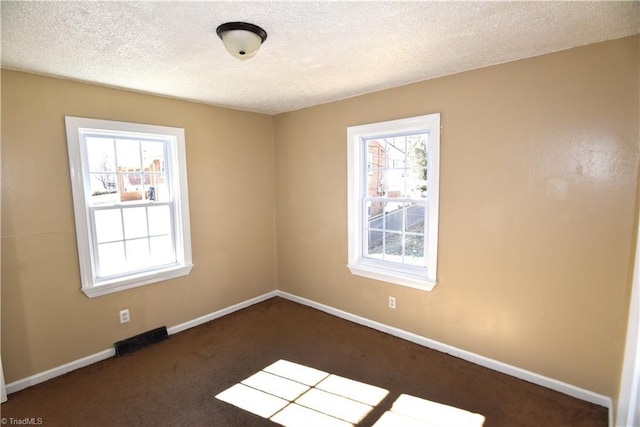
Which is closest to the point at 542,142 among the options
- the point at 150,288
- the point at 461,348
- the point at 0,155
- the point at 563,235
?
the point at 563,235

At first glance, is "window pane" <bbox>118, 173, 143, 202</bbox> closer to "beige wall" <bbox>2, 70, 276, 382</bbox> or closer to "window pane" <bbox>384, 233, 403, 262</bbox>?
"beige wall" <bbox>2, 70, 276, 382</bbox>

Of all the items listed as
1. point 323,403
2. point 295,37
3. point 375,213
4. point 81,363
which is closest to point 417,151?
point 375,213

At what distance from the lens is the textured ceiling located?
1.56 m

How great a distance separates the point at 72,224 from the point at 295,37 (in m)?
2.39

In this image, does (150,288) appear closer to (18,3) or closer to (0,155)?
(0,155)

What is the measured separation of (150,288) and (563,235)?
3627mm

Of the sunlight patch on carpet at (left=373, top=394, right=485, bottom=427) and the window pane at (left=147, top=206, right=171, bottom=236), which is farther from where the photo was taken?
the window pane at (left=147, top=206, right=171, bottom=236)

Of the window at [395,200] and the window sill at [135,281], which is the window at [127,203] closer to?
the window sill at [135,281]

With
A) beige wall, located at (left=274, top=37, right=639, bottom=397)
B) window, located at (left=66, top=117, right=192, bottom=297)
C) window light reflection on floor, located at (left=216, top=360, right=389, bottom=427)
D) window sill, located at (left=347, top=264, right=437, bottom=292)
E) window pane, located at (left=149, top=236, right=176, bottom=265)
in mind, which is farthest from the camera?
window pane, located at (left=149, top=236, right=176, bottom=265)

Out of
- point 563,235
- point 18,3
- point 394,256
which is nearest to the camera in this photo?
point 18,3

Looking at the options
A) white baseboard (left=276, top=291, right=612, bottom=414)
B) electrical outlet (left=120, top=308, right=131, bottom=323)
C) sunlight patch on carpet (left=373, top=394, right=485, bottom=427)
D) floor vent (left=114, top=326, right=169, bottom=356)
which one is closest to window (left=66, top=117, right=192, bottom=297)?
electrical outlet (left=120, top=308, right=131, bottom=323)

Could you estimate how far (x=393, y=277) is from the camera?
10.2ft

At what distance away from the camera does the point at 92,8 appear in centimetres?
151

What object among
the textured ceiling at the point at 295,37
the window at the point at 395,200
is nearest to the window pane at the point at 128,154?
the textured ceiling at the point at 295,37
